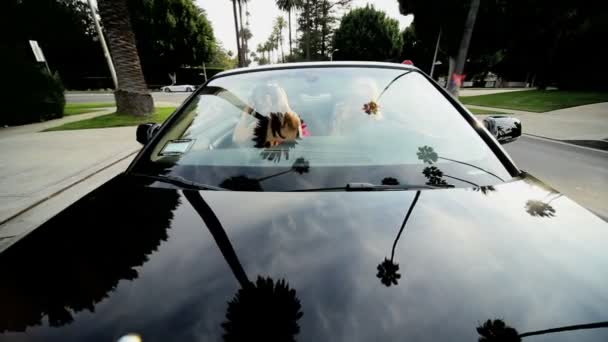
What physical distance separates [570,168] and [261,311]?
6497mm

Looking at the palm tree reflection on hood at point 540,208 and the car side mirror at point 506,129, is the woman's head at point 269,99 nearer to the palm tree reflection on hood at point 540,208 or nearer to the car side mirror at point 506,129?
the palm tree reflection on hood at point 540,208

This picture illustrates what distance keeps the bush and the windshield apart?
41.5 ft

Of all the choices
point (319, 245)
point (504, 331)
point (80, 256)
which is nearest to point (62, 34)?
point (80, 256)

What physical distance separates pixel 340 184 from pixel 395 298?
569 mm

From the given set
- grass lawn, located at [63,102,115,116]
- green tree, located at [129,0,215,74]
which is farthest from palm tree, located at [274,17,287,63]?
grass lawn, located at [63,102,115,116]

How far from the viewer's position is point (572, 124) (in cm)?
959

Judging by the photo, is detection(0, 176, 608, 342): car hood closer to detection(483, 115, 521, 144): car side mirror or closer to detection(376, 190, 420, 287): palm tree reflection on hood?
detection(376, 190, 420, 287): palm tree reflection on hood

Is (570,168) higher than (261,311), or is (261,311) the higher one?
(261,311)

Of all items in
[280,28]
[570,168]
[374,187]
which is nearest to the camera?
[374,187]

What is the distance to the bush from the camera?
10055mm

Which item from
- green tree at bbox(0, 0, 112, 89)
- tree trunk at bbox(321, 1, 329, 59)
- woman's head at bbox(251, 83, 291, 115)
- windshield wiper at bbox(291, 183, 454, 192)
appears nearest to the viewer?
windshield wiper at bbox(291, 183, 454, 192)

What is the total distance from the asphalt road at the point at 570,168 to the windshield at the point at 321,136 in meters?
3.07

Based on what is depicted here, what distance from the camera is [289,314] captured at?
647mm

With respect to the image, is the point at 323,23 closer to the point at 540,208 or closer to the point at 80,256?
the point at 540,208
